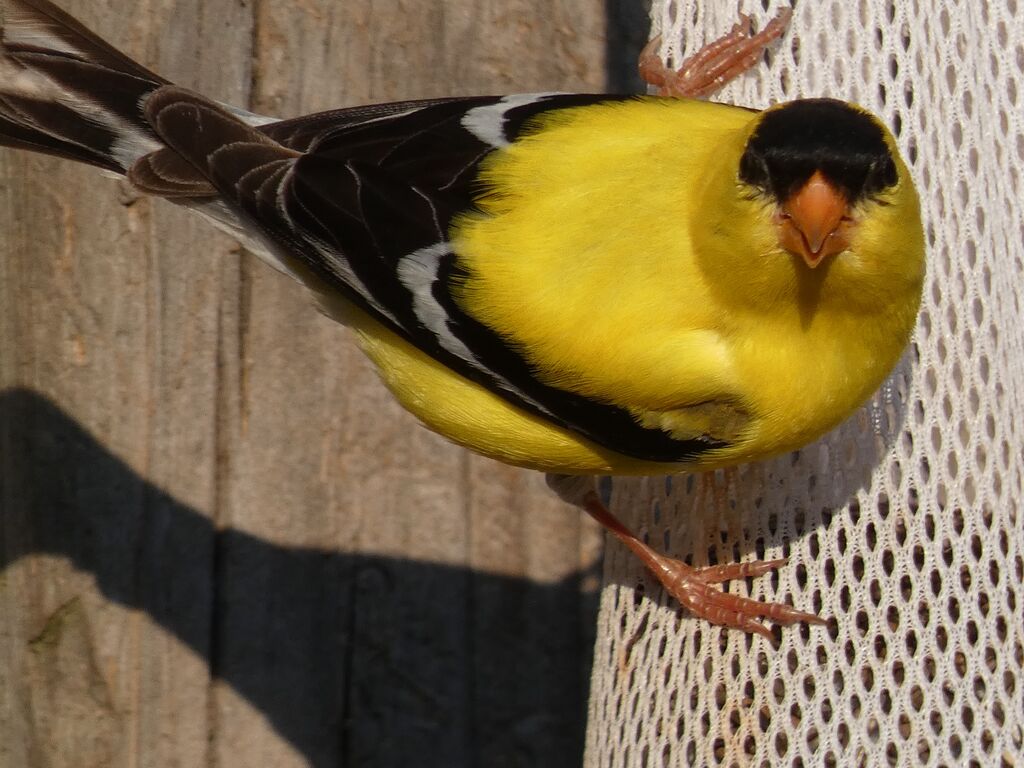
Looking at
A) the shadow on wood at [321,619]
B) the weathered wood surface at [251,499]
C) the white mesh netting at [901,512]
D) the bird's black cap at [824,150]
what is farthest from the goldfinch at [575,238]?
the shadow on wood at [321,619]

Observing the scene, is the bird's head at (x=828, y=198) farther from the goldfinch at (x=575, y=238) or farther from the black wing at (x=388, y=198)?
the black wing at (x=388, y=198)

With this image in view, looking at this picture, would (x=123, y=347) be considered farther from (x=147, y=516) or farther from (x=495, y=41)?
(x=495, y=41)

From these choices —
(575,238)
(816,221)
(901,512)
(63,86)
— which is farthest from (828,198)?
(63,86)

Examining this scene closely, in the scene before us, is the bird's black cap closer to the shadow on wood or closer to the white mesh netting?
the white mesh netting

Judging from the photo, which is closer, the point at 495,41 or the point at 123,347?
the point at 123,347

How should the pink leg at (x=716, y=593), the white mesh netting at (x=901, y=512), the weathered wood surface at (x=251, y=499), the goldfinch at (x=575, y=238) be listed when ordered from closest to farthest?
1. the goldfinch at (x=575, y=238)
2. the white mesh netting at (x=901, y=512)
3. the pink leg at (x=716, y=593)
4. the weathered wood surface at (x=251, y=499)

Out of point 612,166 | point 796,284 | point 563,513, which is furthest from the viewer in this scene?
point 563,513

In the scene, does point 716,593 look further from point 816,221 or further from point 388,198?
point 388,198

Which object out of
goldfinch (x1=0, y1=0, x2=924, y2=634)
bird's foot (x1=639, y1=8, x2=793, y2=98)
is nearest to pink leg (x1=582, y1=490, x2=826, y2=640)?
goldfinch (x1=0, y1=0, x2=924, y2=634)

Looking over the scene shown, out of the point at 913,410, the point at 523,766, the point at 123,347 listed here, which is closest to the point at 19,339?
the point at 123,347

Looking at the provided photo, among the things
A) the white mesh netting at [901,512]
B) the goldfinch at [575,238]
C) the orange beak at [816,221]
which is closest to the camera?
the orange beak at [816,221]
